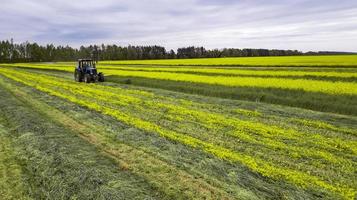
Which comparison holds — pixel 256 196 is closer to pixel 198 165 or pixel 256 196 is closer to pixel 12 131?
pixel 198 165

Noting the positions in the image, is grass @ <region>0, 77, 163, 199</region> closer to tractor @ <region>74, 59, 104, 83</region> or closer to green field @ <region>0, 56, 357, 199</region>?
green field @ <region>0, 56, 357, 199</region>

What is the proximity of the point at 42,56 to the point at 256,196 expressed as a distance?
149 metres

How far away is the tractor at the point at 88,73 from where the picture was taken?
32.4 meters

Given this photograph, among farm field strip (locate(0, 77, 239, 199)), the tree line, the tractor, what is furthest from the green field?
the tree line

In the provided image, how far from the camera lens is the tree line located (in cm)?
13295

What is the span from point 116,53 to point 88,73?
11066cm

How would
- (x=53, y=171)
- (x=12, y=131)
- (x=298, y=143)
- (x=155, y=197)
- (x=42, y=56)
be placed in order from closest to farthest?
(x=155, y=197) → (x=53, y=171) → (x=298, y=143) → (x=12, y=131) → (x=42, y=56)

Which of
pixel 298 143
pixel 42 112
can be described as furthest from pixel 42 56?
pixel 298 143

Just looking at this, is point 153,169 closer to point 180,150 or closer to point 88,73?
point 180,150

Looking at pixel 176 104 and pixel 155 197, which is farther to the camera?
pixel 176 104

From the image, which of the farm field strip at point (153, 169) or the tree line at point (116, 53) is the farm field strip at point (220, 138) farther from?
the tree line at point (116, 53)

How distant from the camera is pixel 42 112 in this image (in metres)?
16.0

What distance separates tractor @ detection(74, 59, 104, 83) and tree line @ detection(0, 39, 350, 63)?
311 feet

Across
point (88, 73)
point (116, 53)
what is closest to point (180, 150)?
point (88, 73)
